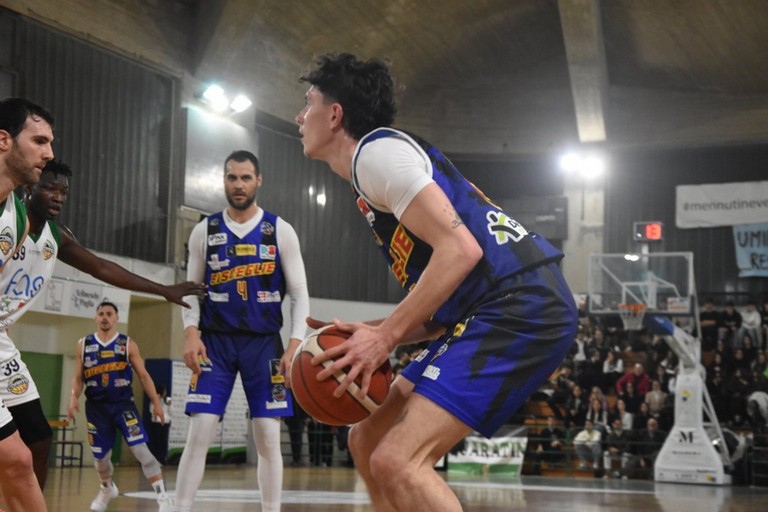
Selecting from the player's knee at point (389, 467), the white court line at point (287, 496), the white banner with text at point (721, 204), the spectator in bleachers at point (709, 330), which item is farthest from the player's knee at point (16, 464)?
the white banner with text at point (721, 204)

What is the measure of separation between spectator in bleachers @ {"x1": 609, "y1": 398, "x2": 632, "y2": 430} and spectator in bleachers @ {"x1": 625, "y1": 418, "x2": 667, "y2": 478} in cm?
52

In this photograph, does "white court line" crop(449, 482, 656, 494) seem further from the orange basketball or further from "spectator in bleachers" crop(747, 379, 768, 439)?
the orange basketball

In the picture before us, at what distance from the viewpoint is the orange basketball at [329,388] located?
3143mm

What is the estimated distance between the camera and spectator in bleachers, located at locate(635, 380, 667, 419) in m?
17.4

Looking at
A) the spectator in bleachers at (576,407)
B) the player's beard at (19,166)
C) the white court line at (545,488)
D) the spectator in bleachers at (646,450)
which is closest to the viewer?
the player's beard at (19,166)

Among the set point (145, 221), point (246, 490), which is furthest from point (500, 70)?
point (246, 490)

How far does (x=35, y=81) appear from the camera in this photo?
17.7 metres

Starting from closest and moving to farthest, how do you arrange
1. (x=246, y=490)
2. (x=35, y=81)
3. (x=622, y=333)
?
1. (x=246, y=490)
2. (x=35, y=81)
3. (x=622, y=333)

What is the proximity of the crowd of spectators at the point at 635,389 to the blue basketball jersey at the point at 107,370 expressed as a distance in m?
9.49

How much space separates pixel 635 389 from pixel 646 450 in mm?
1638

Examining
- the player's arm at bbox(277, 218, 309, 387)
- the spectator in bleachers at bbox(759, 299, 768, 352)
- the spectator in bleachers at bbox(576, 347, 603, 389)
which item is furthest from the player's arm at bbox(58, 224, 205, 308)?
the spectator in bleachers at bbox(759, 299, 768, 352)

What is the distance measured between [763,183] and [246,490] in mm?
17472

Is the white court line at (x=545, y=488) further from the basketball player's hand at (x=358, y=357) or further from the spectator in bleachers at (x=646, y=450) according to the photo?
the basketball player's hand at (x=358, y=357)

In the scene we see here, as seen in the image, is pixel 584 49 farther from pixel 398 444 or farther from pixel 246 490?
pixel 398 444
